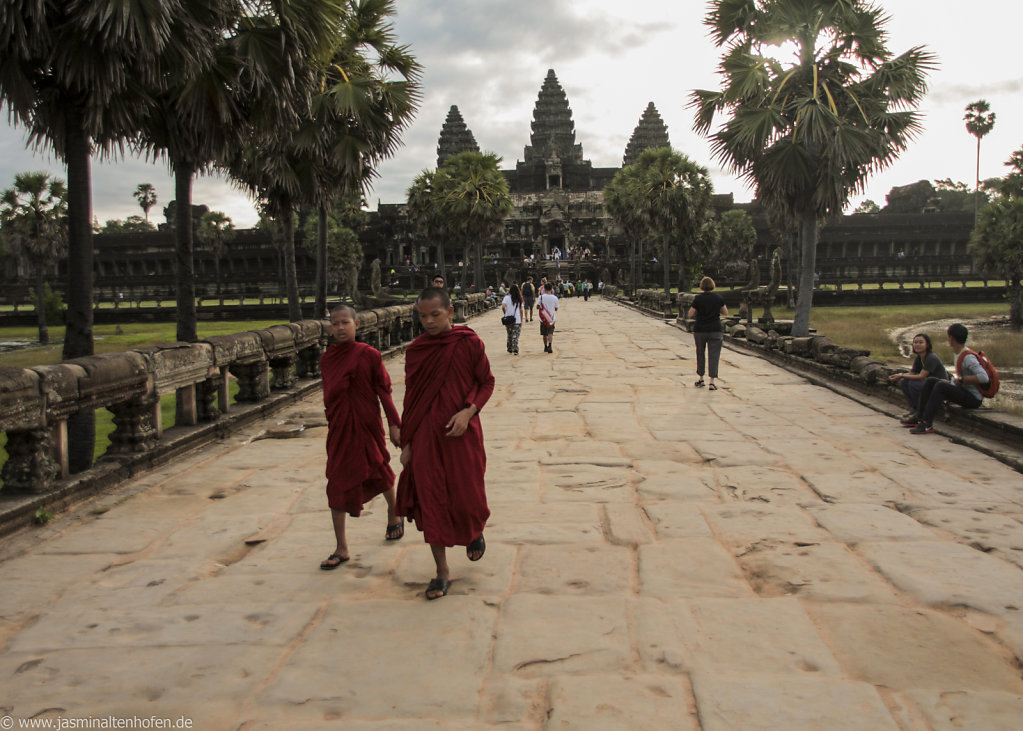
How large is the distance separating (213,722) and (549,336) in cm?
1190

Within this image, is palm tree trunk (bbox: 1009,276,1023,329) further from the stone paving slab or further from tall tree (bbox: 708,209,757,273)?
tall tree (bbox: 708,209,757,273)

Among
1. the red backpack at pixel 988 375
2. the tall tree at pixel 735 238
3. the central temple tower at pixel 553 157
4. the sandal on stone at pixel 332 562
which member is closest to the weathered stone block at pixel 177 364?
the sandal on stone at pixel 332 562

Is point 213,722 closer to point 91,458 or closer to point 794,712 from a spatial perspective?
point 794,712

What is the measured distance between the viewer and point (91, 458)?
6.48 metres

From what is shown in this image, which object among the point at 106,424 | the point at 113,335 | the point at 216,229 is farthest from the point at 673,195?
the point at 216,229

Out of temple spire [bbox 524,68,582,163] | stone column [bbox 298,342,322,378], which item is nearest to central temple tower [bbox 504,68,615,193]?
temple spire [bbox 524,68,582,163]

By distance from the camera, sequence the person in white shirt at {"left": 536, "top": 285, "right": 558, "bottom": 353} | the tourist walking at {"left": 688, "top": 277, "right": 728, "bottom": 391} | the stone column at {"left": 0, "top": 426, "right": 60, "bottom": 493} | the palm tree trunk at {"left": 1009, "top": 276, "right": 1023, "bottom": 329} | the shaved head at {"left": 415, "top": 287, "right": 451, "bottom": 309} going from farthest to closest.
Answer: the palm tree trunk at {"left": 1009, "top": 276, "right": 1023, "bottom": 329} → the person in white shirt at {"left": 536, "top": 285, "right": 558, "bottom": 353} → the tourist walking at {"left": 688, "top": 277, "right": 728, "bottom": 391} → the stone column at {"left": 0, "top": 426, "right": 60, "bottom": 493} → the shaved head at {"left": 415, "top": 287, "right": 451, "bottom": 309}

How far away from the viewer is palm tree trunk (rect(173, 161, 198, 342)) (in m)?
8.69

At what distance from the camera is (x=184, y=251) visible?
8.73m

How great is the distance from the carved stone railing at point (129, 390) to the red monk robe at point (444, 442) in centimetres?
244

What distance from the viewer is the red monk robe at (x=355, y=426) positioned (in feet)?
12.3

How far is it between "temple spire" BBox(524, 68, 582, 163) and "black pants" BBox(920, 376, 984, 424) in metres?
82.5

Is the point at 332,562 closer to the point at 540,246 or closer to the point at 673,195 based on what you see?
the point at 673,195

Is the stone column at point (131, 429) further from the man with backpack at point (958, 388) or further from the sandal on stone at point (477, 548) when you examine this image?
the man with backpack at point (958, 388)
